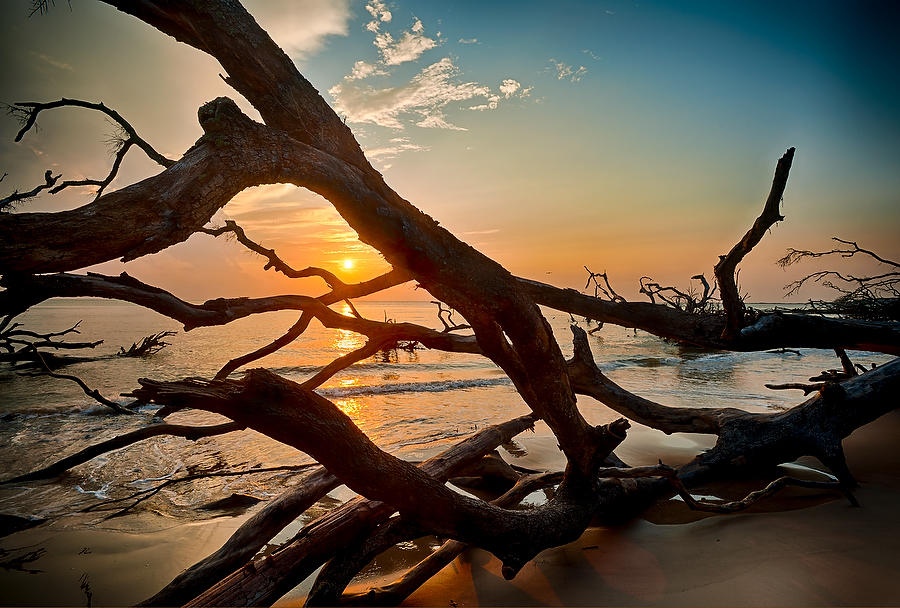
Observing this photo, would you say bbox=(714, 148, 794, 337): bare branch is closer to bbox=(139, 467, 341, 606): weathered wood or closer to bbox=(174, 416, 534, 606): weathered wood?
bbox=(174, 416, 534, 606): weathered wood

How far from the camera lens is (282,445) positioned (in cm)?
920

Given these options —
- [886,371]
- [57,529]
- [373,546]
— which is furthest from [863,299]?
[57,529]

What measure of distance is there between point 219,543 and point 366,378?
14864 millimetres

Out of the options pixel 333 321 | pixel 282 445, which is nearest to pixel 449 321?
pixel 333 321

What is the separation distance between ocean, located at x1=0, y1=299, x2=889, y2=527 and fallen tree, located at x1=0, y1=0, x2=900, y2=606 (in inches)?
121

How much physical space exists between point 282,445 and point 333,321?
266 inches

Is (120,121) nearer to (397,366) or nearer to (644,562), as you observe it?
(644,562)

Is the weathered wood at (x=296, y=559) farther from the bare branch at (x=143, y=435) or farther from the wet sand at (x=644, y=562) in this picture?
the bare branch at (x=143, y=435)

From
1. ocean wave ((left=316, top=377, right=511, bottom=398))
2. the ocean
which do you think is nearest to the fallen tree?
the ocean

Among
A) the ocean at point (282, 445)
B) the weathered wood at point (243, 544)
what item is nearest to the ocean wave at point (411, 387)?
the ocean at point (282, 445)

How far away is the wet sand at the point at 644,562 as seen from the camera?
3096mm

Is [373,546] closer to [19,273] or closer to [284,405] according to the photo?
[284,405]

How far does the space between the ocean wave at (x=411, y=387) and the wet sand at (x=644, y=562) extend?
11.0 meters

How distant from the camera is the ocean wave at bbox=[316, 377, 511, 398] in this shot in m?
16.2
